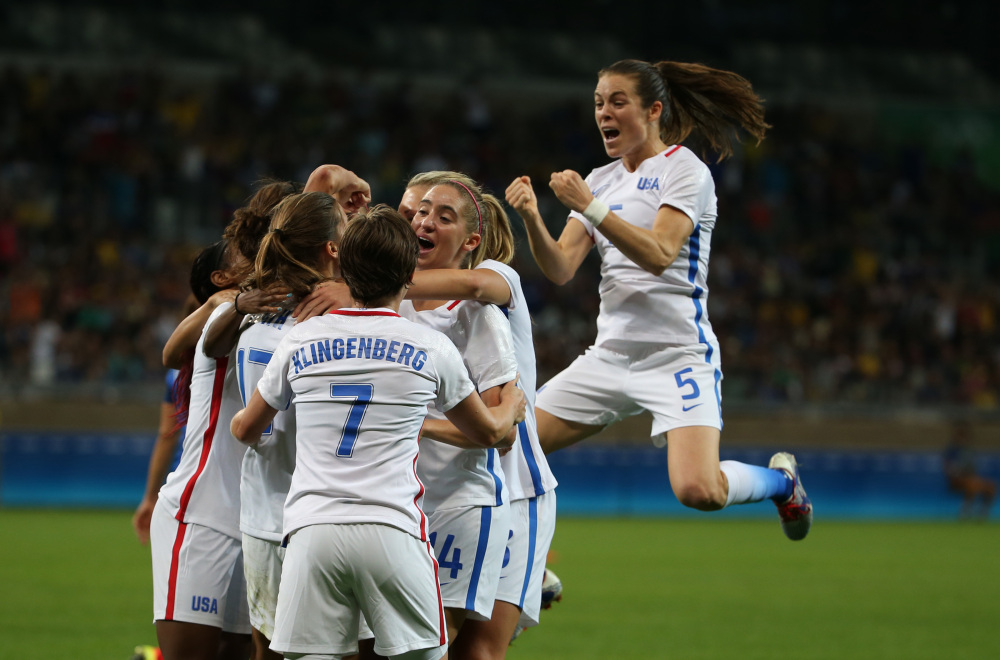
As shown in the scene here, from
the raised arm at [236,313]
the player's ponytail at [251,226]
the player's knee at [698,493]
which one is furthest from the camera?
the player's knee at [698,493]

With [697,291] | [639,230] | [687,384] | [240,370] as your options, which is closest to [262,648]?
[240,370]

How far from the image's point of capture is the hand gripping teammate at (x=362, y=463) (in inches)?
126

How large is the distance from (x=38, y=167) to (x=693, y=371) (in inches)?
624

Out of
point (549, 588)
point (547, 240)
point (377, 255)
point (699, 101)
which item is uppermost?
point (699, 101)

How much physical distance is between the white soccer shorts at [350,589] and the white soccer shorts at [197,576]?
2.02 feet

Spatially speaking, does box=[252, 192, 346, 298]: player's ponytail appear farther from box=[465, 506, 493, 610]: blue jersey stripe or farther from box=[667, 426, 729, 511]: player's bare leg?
box=[667, 426, 729, 511]: player's bare leg

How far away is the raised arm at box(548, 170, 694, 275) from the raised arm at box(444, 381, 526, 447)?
1.33 m

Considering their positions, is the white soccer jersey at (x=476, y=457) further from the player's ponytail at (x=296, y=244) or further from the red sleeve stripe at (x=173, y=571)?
the red sleeve stripe at (x=173, y=571)

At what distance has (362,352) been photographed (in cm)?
327

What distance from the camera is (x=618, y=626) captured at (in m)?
8.04

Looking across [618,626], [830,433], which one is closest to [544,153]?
[830,433]

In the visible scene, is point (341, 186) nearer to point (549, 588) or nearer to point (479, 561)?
point (479, 561)

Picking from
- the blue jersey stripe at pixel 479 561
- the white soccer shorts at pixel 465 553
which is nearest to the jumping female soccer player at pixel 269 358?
the white soccer shorts at pixel 465 553

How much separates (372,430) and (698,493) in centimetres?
222
